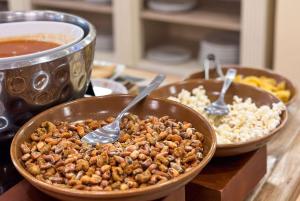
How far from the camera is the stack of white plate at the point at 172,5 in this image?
104 inches

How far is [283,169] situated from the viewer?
3.50 ft

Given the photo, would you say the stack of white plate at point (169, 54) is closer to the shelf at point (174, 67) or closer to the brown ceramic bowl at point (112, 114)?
the shelf at point (174, 67)

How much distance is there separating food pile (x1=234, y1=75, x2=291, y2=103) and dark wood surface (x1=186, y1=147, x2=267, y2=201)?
0.27 meters

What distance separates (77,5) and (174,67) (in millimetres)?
635

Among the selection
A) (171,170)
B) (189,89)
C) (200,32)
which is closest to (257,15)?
(200,32)

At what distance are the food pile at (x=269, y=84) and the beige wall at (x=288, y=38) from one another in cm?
101

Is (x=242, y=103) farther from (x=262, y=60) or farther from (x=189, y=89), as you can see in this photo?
(x=262, y=60)

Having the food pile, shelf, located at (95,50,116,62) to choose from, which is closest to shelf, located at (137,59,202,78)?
shelf, located at (95,50,116,62)

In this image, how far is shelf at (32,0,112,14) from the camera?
2832mm

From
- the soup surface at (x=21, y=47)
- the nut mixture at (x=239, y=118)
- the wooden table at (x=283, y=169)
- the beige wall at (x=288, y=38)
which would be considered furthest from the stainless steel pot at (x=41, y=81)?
the beige wall at (x=288, y=38)

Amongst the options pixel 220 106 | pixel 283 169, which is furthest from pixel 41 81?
pixel 283 169

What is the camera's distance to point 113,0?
9.04 feet

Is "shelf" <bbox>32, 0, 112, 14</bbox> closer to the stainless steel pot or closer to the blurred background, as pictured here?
the blurred background

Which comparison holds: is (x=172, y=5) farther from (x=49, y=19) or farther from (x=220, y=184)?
(x=220, y=184)
